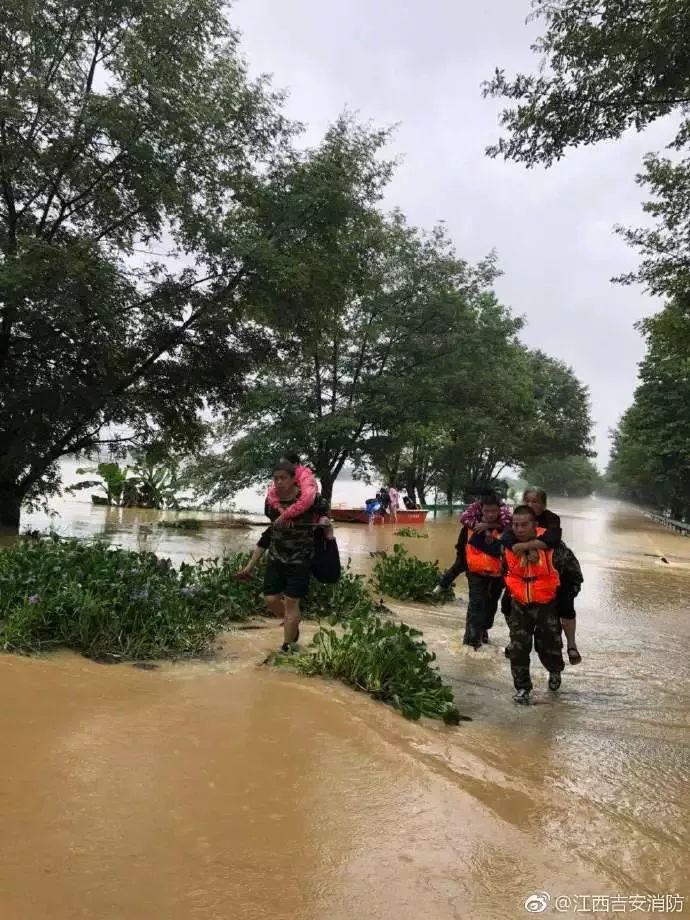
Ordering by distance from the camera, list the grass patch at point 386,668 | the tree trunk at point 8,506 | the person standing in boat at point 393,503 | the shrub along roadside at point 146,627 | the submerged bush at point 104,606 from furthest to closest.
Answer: the person standing in boat at point 393,503 → the tree trunk at point 8,506 → the submerged bush at point 104,606 → the shrub along roadside at point 146,627 → the grass patch at point 386,668

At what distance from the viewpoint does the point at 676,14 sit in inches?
224

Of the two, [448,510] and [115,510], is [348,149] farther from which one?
[448,510]

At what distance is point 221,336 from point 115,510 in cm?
Answer: 1449

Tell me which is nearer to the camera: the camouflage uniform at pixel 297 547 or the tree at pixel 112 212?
the camouflage uniform at pixel 297 547

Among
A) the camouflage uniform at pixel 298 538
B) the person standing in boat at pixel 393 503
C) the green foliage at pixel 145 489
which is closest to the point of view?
the camouflage uniform at pixel 298 538

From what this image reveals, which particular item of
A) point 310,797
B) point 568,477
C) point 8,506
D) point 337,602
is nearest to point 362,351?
point 8,506

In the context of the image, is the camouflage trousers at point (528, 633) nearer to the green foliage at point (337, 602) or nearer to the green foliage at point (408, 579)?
the green foliage at point (337, 602)

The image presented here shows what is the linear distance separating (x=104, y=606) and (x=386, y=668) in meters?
2.36

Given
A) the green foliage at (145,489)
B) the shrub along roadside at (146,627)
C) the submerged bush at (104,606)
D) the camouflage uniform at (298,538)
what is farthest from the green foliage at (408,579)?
the green foliage at (145,489)

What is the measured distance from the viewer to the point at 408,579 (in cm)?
997

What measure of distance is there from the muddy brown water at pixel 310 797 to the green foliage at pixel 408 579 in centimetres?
396

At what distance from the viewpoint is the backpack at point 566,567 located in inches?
220

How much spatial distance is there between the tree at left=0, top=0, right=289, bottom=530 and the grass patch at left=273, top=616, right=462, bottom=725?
7079 mm

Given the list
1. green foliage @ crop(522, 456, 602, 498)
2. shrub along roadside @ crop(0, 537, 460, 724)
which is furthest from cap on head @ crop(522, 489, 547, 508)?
green foliage @ crop(522, 456, 602, 498)
